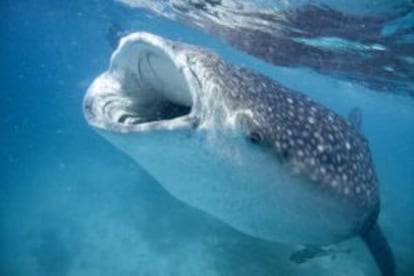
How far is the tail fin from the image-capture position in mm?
6277

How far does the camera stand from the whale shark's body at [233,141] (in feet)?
10.7

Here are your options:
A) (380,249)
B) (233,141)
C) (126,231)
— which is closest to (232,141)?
(233,141)

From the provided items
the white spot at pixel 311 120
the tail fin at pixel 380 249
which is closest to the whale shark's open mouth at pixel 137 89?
the white spot at pixel 311 120

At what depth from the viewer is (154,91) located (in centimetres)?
439

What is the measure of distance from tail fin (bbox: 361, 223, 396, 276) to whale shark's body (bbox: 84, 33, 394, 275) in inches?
54.8

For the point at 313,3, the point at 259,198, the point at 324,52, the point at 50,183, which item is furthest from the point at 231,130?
the point at 50,183

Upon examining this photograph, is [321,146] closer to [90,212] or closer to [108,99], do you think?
[108,99]

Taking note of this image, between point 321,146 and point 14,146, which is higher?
point 321,146

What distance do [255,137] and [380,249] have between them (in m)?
4.23

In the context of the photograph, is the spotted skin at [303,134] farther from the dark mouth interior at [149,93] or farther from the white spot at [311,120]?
the dark mouth interior at [149,93]

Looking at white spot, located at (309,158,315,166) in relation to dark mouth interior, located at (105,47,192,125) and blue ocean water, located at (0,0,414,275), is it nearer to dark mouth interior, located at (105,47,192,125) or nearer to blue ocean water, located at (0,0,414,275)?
dark mouth interior, located at (105,47,192,125)

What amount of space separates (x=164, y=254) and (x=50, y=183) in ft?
68.5

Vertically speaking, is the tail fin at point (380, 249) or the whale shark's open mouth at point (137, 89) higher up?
the whale shark's open mouth at point (137, 89)

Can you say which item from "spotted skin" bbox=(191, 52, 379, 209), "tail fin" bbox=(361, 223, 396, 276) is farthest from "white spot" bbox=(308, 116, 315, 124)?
"tail fin" bbox=(361, 223, 396, 276)
